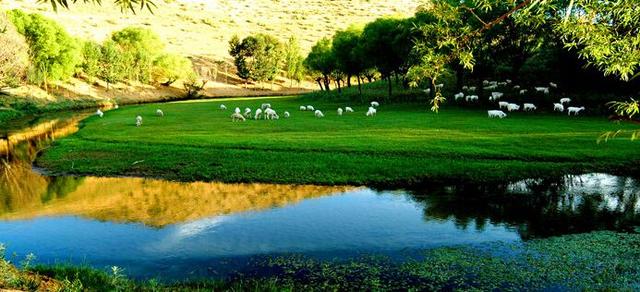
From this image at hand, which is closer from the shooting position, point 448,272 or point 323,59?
point 448,272

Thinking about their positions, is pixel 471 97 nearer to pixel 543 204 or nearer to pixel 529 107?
pixel 529 107

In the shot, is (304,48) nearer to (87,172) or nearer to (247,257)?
(87,172)

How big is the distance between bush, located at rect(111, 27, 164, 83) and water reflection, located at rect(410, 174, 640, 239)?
104 meters

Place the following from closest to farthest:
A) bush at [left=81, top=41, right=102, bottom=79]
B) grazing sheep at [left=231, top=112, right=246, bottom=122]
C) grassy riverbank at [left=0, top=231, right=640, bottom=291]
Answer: grassy riverbank at [left=0, top=231, right=640, bottom=291] → grazing sheep at [left=231, top=112, right=246, bottom=122] → bush at [left=81, top=41, right=102, bottom=79]

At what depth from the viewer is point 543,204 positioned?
2005 cm

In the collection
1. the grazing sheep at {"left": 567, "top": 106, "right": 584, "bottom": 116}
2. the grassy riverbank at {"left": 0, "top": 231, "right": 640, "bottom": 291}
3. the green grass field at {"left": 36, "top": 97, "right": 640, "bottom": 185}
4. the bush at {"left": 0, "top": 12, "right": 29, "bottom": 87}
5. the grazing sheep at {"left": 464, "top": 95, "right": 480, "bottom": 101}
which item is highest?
the bush at {"left": 0, "top": 12, "right": 29, "bottom": 87}

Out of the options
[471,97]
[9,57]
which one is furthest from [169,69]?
[471,97]

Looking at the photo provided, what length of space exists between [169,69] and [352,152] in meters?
102

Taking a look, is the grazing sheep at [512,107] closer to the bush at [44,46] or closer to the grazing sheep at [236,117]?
the grazing sheep at [236,117]

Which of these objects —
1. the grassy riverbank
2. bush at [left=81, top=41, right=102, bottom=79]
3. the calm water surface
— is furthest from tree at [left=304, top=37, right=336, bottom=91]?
the grassy riverbank

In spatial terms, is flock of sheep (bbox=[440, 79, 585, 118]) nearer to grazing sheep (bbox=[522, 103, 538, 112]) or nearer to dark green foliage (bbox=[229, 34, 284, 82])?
grazing sheep (bbox=[522, 103, 538, 112])

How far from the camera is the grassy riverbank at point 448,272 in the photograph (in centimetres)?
1205

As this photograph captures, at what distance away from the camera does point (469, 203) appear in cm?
2034

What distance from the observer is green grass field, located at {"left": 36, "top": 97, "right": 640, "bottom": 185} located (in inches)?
997
